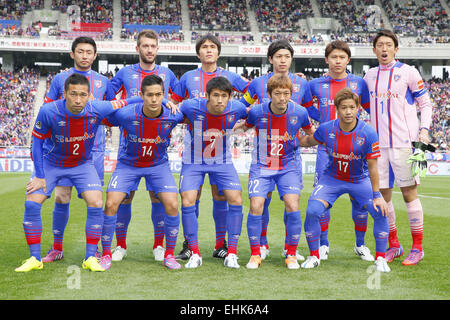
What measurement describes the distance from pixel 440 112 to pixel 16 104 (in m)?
27.9

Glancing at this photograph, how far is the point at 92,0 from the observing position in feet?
127

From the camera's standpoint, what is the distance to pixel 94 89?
5883 mm

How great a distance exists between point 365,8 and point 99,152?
3850 centimetres

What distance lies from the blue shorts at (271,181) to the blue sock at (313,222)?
258 mm

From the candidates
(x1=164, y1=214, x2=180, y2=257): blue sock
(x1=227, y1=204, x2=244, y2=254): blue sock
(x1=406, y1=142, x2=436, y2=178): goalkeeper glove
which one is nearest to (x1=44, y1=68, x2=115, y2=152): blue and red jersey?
(x1=164, y1=214, x2=180, y2=257): blue sock

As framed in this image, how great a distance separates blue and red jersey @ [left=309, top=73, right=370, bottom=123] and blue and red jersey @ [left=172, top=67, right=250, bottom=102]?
0.92 meters

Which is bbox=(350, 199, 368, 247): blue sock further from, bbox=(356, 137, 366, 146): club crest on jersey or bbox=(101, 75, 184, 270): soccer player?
bbox=(101, 75, 184, 270): soccer player

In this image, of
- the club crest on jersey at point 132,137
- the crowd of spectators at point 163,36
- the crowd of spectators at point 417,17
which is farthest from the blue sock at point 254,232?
the crowd of spectators at point 417,17

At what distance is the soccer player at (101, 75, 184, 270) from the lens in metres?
5.11

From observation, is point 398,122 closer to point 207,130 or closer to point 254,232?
point 254,232

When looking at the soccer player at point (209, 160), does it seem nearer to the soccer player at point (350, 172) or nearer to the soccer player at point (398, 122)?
the soccer player at point (350, 172)

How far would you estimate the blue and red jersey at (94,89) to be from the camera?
227 inches

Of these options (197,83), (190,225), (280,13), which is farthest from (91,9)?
(190,225)

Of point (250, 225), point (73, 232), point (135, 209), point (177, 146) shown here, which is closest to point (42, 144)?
point (250, 225)
